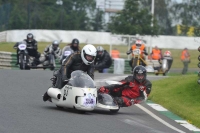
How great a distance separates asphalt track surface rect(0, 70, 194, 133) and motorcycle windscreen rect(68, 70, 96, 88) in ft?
1.80

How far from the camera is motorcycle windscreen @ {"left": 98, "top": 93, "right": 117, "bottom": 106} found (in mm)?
13146

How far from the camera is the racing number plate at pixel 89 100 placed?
12445 mm

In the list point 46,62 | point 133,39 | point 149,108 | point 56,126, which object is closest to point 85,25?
point 133,39

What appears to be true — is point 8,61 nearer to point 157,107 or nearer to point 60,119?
point 157,107

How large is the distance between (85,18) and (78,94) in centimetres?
3855

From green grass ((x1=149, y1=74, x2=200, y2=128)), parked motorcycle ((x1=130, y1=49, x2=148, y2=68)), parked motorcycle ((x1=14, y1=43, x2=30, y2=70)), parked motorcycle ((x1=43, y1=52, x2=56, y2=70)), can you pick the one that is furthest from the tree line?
green grass ((x1=149, y1=74, x2=200, y2=128))

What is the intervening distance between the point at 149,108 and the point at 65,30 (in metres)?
34.8

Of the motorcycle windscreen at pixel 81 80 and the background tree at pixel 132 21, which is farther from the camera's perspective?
the background tree at pixel 132 21

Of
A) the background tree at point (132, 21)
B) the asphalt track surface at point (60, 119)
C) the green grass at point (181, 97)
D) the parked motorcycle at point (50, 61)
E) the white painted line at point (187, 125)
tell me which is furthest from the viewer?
the background tree at point (132, 21)

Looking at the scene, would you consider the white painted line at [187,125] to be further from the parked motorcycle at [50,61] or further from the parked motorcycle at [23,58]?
the parked motorcycle at [50,61]

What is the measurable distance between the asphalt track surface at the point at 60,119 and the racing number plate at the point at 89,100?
0.72 ft

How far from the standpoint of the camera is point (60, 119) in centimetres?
1166

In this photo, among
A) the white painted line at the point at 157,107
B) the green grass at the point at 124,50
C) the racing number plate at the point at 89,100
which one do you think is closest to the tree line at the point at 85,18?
the green grass at the point at 124,50

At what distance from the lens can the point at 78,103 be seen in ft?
40.9
